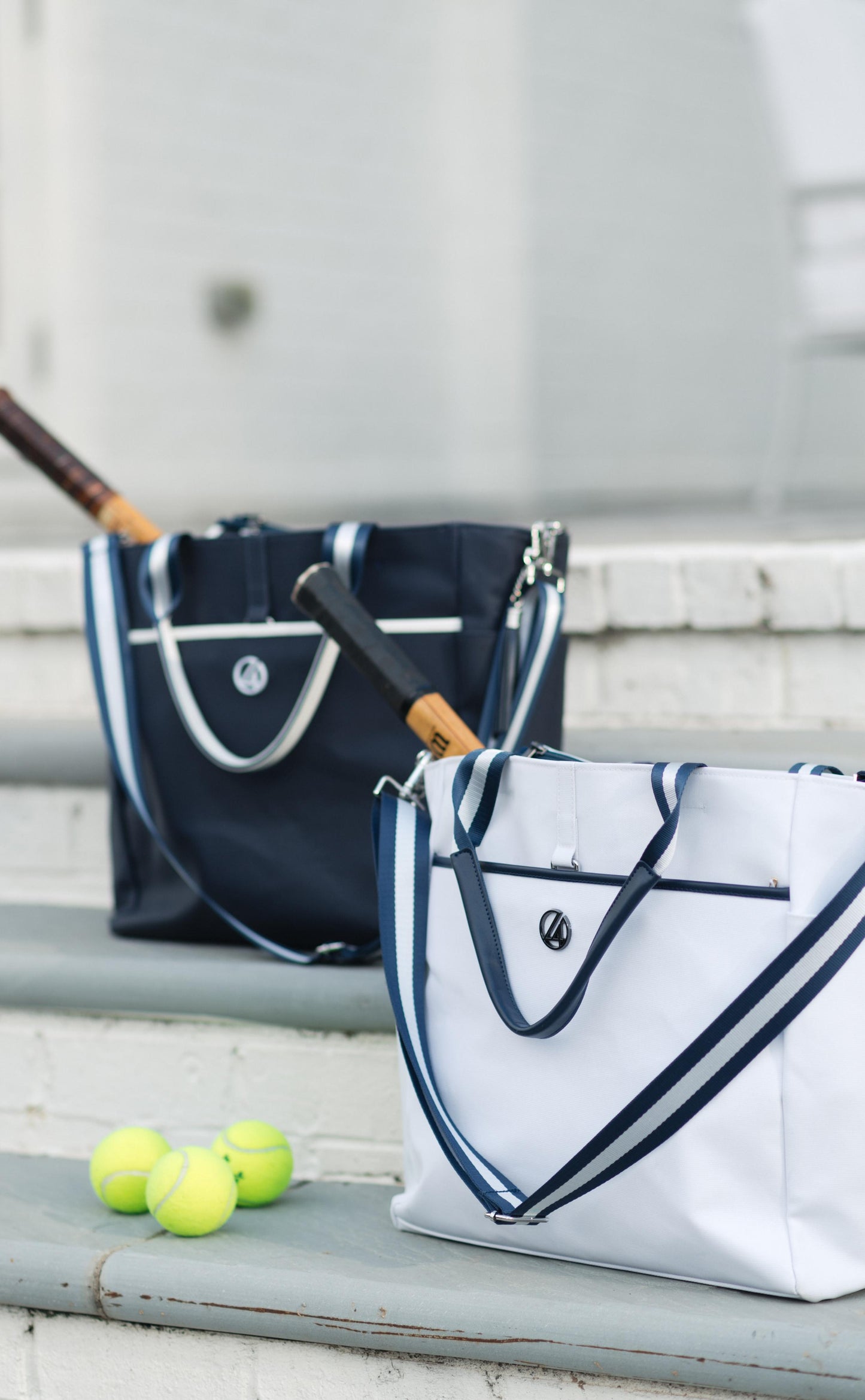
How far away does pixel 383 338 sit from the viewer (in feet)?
13.4

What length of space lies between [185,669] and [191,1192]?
22.7 inches

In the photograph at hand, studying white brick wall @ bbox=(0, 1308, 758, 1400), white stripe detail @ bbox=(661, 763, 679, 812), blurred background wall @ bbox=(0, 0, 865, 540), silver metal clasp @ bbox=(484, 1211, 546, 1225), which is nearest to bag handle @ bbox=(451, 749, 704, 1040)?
white stripe detail @ bbox=(661, 763, 679, 812)

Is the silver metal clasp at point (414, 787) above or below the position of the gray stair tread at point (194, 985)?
above

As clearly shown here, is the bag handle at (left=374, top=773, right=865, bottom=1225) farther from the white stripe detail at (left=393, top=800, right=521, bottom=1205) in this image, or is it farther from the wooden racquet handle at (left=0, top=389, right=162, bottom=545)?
the wooden racquet handle at (left=0, top=389, right=162, bottom=545)

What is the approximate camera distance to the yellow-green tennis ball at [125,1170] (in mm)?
1133

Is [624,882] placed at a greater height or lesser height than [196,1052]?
greater

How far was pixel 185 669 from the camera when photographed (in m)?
1.44

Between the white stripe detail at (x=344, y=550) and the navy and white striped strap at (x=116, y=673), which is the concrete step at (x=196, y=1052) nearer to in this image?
the navy and white striped strap at (x=116, y=673)

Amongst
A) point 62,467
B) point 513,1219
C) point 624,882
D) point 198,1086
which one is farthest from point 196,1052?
point 62,467

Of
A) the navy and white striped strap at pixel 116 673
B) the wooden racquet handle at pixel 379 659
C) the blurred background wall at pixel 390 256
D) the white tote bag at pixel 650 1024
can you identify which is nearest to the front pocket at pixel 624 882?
the white tote bag at pixel 650 1024

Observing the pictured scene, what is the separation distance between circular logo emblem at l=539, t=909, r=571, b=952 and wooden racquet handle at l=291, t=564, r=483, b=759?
0.70 ft

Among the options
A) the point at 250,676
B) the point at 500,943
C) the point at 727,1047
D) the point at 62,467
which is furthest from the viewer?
the point at 62,467

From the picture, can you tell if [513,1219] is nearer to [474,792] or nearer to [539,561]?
[474,792]

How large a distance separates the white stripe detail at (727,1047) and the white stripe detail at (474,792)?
0.25 meters
